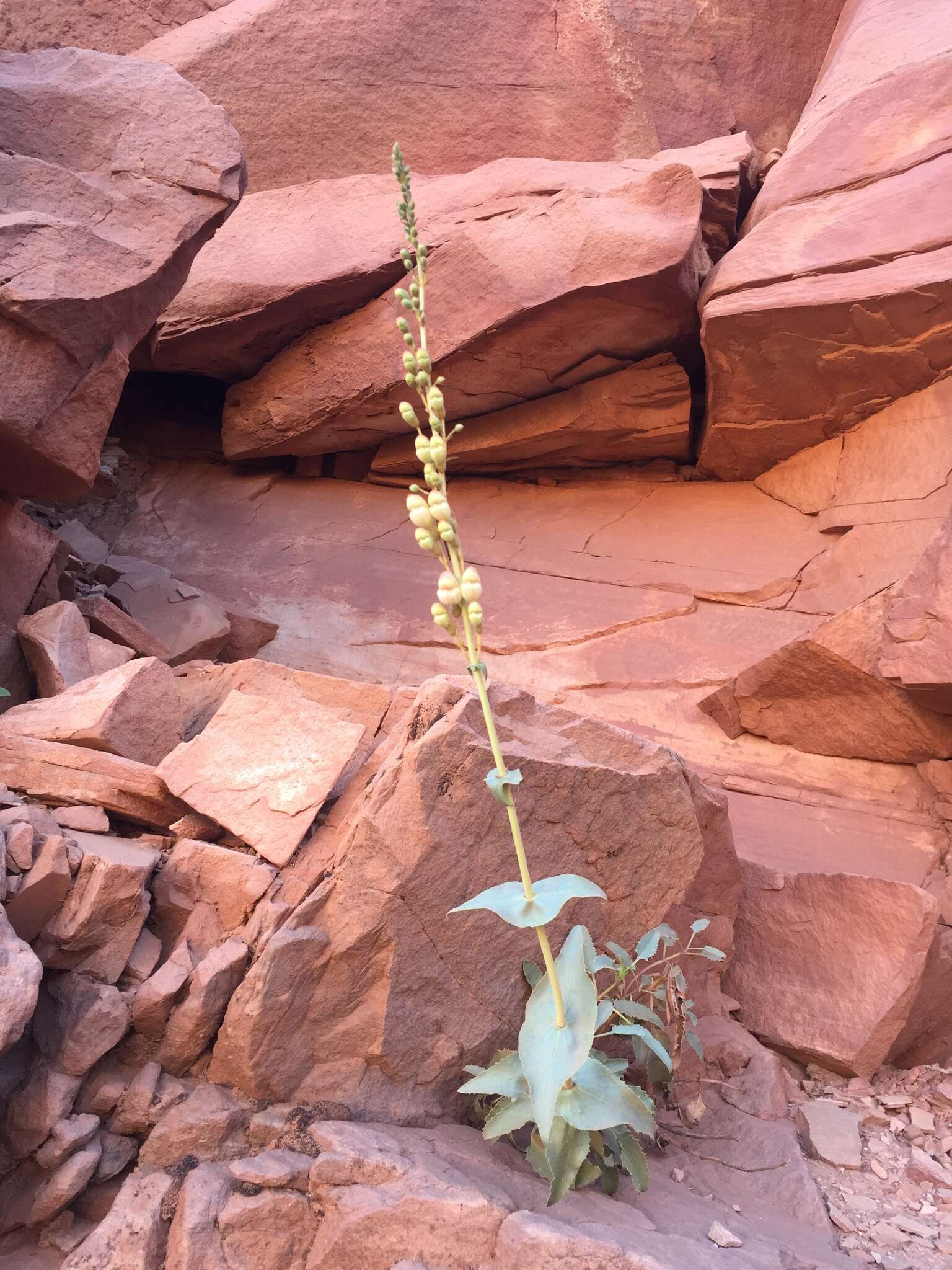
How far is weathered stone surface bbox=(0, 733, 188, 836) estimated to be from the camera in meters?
2.95

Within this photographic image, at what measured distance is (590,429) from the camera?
6.66m

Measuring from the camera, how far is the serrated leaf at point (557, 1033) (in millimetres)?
1767

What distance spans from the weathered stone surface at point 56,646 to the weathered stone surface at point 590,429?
3.35 meters

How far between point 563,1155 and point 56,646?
3.35 m

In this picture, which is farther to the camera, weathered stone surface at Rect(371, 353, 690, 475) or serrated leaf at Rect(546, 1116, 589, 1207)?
weathered stone surface at Rect(371, 353, 690, 475)

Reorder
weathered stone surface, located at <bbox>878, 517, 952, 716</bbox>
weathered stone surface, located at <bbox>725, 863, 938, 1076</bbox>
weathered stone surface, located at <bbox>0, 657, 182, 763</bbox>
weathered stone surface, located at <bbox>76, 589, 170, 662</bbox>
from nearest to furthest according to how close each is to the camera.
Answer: weathered stone surface, located at <bbox>0, 657, 182, 763</bbox>
weathered stone surface, located at <bbox>725, 863, 938, 1076</bbox>
weathered stone surface, located at <bbox>878, 517, 952, 716</bbox>
weathered stone surface, located at <bbox>76, 589, 170, 662</bbox>

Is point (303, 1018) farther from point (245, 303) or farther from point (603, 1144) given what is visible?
point (245, 303)

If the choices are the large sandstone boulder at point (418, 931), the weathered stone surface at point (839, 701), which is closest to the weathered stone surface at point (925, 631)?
the weathered stone surface at point (839, 701)

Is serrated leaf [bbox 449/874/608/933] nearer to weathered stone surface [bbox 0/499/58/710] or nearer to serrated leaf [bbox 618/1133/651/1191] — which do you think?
serrated leaf [bbox 618/1133/651/1191]

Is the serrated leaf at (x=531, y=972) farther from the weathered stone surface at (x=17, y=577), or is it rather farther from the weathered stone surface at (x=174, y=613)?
the weathered stone surface at (x=174, y=613)

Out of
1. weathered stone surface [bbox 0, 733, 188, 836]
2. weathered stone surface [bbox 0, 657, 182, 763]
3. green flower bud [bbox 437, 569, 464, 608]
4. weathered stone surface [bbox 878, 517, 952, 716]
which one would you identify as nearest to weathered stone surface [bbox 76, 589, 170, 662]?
weathered stone surface [bbox 0, 657, 182, 763]

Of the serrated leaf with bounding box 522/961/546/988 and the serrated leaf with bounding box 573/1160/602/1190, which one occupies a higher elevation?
the serrated leaf with bounding box 573/1160/602/1190

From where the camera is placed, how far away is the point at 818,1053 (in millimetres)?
3316

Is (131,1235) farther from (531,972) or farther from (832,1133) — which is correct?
(832,1133)
